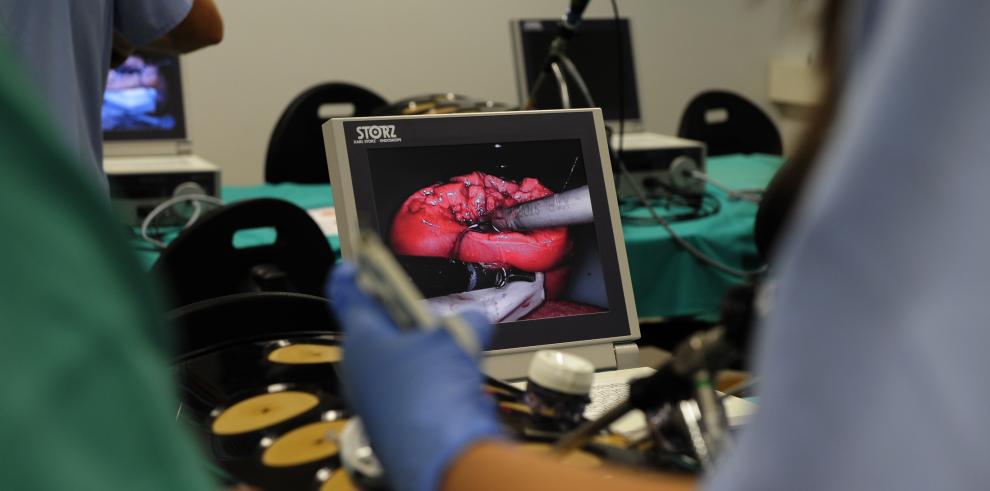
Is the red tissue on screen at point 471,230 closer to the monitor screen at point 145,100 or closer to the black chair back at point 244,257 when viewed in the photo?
the black chair back at point 244,257

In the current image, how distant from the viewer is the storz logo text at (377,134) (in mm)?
1128

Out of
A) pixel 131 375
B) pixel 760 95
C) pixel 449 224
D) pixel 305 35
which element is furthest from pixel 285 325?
pixel 760 95

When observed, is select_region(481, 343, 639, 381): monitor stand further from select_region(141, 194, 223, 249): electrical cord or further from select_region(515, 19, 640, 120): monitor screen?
select_region(515, 19, 640, 120): monitor screen

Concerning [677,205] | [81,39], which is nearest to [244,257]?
[81,39]

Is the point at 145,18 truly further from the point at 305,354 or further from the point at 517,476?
the point at 517,476

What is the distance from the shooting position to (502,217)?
116cm

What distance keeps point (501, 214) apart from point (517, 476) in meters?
0.70

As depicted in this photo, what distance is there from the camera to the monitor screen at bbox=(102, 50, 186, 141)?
2398 mm

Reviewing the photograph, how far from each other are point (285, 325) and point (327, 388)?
0.50ft

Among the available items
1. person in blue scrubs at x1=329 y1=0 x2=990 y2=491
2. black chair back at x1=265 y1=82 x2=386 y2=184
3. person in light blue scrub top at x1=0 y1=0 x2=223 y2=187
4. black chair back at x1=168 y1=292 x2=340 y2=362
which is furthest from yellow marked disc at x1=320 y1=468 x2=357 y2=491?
black chair back at x1=265 y1=82 x2=386 y2=184

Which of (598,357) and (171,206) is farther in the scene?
(171,206)

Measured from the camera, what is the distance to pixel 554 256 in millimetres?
1171

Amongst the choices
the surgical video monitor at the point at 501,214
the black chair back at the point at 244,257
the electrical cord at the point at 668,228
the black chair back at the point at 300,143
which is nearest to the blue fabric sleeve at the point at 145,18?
the black chair back at the point at 244,257

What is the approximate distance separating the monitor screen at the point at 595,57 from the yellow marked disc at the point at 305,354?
167 cm
